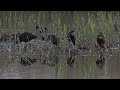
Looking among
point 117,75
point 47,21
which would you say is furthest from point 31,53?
point 47,21

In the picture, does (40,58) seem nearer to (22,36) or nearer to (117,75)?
(22,36)

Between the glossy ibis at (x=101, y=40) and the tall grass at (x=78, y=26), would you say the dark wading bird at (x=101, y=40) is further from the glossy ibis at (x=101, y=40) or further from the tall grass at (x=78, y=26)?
the tall grass at (x=78, y=26)

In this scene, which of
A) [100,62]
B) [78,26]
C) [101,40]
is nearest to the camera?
[100,62]

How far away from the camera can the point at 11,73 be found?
623 centimetres

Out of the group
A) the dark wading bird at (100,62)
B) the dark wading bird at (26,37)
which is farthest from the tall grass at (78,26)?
the dark wading bird at (26,37)

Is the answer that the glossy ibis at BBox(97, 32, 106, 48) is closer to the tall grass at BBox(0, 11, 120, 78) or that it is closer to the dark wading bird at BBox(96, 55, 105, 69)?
the tall grass at BBox(0, 11, 120, 78)

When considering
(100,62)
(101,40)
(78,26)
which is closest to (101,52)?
(101,40)

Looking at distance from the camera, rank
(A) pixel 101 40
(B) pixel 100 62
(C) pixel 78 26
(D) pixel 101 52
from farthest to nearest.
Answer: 1. (C) pixel 78 26
2. (A) pixel 101 40
3. (D) pixel 101 52
4. (B) pixel 100 62

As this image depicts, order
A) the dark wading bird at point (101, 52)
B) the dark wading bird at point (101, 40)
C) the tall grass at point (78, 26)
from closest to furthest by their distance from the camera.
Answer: the tall grass at point (78, 26)
the dark wading bird at point (101, 52)
the dark wading bird at point (101, 40)

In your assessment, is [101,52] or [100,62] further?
[101,52]

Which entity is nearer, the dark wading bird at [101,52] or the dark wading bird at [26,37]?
the dark wading bird at [101,52]

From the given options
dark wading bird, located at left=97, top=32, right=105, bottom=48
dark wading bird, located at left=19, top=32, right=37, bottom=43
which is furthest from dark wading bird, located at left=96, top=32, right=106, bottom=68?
dark wading bird, located at left=19, top=32, right=37, bottom=43

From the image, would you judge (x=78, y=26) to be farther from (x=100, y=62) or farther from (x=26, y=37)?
(x=100, y=62)
